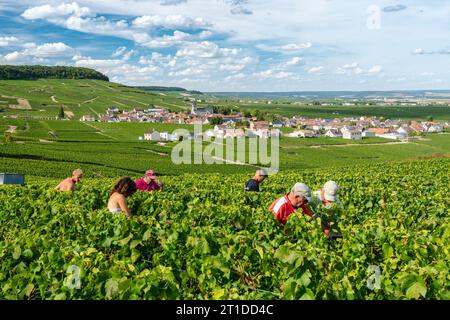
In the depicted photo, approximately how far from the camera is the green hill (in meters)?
121

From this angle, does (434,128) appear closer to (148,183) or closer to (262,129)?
(262,129)

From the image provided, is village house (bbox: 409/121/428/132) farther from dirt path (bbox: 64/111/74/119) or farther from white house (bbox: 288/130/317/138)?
dirt path (bbox: 64/111/74/119)

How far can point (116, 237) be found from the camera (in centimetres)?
558

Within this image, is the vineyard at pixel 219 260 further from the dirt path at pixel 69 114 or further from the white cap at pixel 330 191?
the dirt path at pixel 69 114

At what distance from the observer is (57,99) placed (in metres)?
150

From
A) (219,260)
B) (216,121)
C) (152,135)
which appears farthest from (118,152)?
(216,121)

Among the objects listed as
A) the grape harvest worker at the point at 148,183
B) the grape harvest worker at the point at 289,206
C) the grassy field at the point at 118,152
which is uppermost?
the grape harvest worker at the point at 289,206

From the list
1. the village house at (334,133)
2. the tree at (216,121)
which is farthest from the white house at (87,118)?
the village house at (334,133)

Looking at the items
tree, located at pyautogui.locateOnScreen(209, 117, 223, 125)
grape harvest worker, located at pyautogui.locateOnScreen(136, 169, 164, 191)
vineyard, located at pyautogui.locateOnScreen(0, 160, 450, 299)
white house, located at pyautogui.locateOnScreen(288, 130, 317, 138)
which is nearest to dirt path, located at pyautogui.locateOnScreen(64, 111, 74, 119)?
tree, located at pyautogui.locateOnScreen(209, 117, 223, 125)

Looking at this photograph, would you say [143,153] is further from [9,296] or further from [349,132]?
[349,132]

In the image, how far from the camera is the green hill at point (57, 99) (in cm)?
12063

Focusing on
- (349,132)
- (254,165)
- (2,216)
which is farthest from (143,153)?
(349,132)
